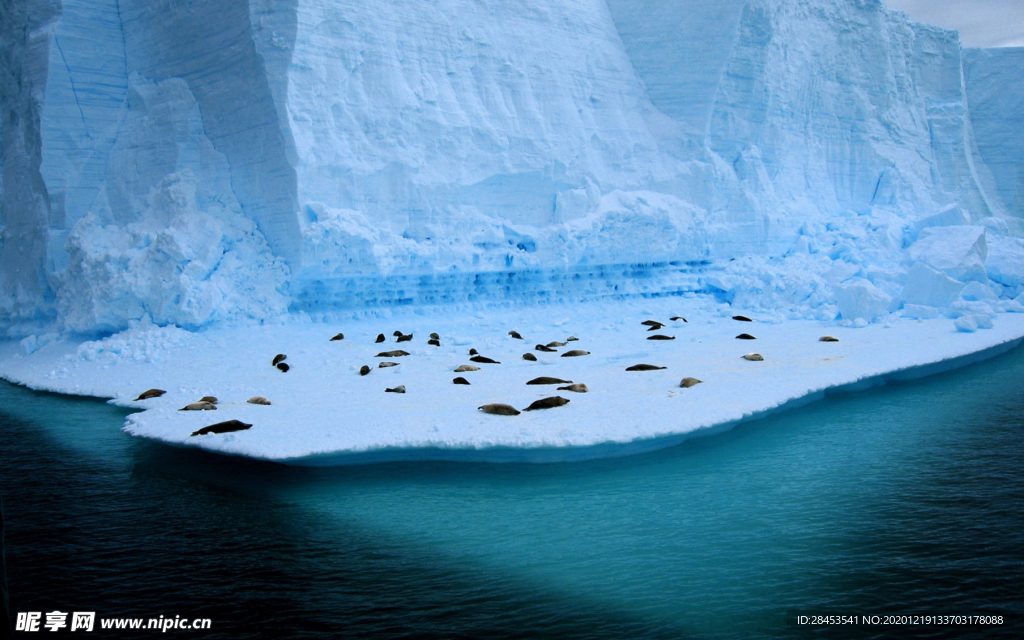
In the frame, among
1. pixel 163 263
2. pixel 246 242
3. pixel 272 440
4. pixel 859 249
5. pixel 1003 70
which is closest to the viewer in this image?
pixel 272 440

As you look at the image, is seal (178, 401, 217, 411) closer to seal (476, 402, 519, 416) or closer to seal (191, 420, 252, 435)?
seal (191, 420, 252, 435)

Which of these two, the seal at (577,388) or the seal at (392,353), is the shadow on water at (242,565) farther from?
the seal at (392,353)

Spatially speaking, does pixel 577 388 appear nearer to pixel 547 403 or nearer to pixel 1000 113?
pixel 547 403

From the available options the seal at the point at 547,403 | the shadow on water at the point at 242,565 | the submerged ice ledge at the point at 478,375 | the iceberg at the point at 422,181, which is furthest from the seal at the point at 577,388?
the iceberg at the point at 422,181

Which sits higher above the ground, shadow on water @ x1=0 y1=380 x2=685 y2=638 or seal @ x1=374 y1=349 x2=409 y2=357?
seal @ x1=374 y1=349 x2=409 y2=357

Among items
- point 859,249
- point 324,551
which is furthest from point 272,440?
point 859,249

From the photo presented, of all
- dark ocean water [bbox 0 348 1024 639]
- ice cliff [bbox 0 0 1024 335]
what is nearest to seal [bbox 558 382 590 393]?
dark ocean water [bbox 0 348 1024 639]

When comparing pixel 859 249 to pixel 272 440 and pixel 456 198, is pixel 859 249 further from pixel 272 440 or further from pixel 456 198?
pixel 272 440
